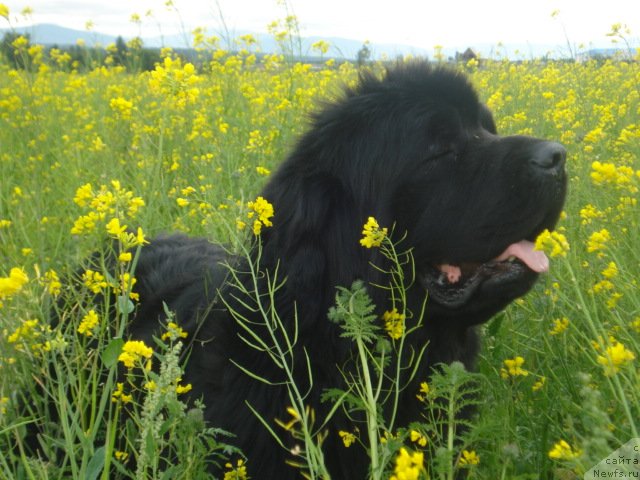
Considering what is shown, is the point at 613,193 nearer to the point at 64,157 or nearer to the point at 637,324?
the point at 637,324

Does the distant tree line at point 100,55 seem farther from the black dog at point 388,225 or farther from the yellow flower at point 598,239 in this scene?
the yellow flower at point 598,239

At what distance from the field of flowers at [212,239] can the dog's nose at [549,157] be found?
0.60 feet

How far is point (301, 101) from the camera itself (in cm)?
469

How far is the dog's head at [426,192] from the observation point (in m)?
2.08

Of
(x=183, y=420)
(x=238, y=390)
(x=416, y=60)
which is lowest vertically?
(x=238, y=390)

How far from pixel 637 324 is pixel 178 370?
3.41 feet

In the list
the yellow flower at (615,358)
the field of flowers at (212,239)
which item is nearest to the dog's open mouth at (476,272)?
the field of flowers at (212,239)

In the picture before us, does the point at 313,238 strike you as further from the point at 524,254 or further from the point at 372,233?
the point at 524,254

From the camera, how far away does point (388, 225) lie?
2.22m

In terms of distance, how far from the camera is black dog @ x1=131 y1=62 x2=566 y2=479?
205 centimetres

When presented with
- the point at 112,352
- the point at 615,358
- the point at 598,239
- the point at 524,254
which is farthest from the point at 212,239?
the point at 615,358

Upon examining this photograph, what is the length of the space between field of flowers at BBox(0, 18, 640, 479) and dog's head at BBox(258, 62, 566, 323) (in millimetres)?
175

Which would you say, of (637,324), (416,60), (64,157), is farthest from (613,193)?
(64,157)

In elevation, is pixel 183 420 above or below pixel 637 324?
below
